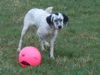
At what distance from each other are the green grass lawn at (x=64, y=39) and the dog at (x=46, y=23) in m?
0.35

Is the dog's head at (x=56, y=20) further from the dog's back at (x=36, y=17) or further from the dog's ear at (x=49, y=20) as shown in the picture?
the dog's back at (x=36, y=17)

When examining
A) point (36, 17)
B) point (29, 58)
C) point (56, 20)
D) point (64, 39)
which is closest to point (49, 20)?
point (56, 20)

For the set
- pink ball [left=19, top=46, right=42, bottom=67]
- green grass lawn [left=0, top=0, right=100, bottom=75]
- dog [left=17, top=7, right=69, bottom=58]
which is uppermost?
dog [left=17, top=7, right=69, bottom=58]

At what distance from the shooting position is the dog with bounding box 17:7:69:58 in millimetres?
8953

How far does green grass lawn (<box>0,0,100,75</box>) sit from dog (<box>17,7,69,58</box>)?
1.14 feet

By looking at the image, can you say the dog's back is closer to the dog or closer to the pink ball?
the dog

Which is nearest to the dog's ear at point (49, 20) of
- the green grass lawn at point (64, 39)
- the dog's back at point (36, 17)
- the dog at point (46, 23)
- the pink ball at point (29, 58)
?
the dog at point (46, 23)

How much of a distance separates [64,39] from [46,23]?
1.90 meters

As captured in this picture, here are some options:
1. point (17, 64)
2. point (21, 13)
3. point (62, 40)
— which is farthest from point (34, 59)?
point (21, 13)

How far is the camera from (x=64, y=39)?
11109mm

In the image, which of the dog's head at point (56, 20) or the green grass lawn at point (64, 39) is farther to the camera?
the dog's head at point (56, 20)

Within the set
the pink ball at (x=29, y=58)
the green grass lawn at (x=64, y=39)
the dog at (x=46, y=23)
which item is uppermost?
the dog at (x=46, y=23)

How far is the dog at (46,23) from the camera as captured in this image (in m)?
8.95

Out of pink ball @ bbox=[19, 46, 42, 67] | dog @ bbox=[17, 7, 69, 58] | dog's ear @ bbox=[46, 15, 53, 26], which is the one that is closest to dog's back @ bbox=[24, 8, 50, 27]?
dog @ bbox=[17, 7, 69, 58]
